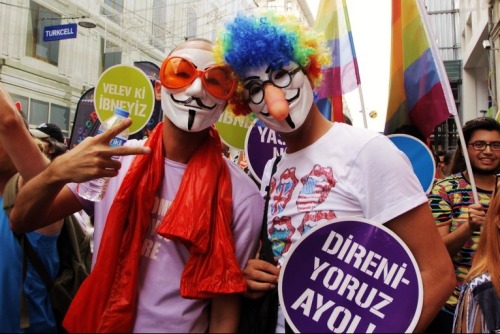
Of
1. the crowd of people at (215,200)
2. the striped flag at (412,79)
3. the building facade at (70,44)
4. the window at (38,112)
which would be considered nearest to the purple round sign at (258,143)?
the striped flag at (412,79)

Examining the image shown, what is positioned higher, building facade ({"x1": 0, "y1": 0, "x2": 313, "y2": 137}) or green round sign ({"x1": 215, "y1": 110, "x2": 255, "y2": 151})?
building facade ({"x1": 0, "y1": 0, "x2": 313, "y2": 137})

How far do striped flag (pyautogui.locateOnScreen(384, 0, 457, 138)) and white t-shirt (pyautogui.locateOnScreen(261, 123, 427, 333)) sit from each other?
5.52ft

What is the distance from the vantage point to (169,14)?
17.3 m

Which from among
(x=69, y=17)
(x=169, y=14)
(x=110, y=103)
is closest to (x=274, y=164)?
(x=110, y=103)

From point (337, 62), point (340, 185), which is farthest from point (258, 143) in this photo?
point (340, 185)

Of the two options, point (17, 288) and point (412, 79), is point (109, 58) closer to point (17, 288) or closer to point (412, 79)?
point (412, 79)

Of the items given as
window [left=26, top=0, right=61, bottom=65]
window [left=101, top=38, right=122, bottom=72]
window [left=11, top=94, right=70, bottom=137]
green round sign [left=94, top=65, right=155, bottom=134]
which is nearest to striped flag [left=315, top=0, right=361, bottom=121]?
green round sign [left=94, top=65, right=155, bottom=134]

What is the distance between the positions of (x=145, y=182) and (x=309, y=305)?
26.1 inches

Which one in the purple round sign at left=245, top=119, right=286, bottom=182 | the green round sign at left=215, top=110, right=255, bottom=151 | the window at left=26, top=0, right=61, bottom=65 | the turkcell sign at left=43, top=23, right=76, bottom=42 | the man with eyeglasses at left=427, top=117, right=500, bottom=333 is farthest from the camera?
the window at left=26, top=0, right=61, bottom=65

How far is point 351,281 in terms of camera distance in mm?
1351

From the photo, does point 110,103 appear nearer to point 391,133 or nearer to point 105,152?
point 391,133

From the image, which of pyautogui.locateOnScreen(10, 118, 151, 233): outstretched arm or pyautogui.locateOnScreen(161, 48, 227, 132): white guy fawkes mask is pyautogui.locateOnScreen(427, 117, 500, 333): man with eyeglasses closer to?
pyautogui.locateOnScreen(161, 48, 227, 132): white guy fawkes mask

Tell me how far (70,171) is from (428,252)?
112 cm

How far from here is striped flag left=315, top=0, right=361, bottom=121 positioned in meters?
3.41
